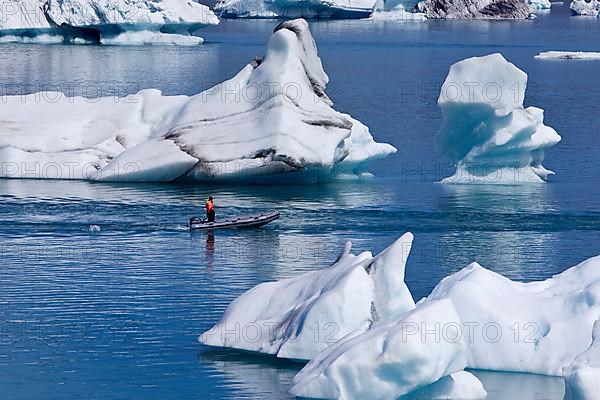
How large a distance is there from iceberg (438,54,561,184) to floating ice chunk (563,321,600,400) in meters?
23.6

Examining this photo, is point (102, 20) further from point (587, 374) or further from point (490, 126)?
point (587, 374)

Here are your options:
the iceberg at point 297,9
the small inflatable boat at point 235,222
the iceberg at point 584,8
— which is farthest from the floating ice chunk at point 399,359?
the iceberg at point 584,8

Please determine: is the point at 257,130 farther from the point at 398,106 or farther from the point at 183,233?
the point at 398,106

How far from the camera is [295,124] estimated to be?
4456cm

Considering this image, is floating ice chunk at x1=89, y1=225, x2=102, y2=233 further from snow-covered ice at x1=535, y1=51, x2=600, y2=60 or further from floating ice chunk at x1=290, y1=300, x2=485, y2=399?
snow-covered ice at x1=535, y1=51, x2=600, y2=60

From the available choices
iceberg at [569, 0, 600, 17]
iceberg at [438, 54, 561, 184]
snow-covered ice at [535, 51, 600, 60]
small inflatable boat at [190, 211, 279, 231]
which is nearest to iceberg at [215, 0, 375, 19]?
snow-covered ice at [535, 51, 600, 60]

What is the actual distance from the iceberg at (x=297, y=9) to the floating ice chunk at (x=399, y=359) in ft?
359

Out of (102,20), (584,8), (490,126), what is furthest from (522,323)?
(584,8)

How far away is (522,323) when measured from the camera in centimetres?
2500

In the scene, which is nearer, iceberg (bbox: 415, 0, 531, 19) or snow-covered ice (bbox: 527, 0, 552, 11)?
iceberg (bbox: 415, 0, 531, 19)

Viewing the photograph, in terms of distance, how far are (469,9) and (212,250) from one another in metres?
113

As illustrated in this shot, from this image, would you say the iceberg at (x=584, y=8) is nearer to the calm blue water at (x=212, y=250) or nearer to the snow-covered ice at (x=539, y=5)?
the snow-covered ice at (x=539, y=5)

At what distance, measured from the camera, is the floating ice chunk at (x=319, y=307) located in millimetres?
24609

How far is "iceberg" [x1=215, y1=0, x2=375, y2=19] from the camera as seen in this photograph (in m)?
133
